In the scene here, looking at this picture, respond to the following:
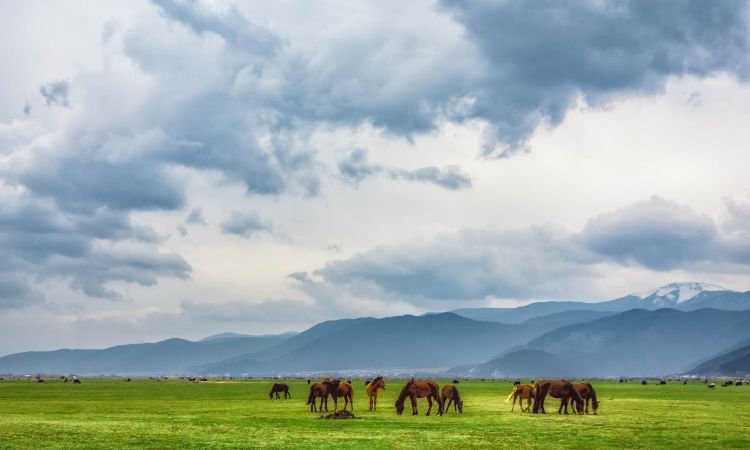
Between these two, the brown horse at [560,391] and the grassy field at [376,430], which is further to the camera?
the brown horse at [560,391]

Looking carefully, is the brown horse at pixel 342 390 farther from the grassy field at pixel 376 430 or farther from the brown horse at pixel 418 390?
the brown horse at pixel 418 390

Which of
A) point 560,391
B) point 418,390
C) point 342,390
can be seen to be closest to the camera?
point 560,391

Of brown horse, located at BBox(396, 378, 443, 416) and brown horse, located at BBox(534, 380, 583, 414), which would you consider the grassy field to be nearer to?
brown horse, located at BBox(534, 380, 583, 414)

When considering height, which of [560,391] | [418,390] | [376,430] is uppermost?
[418,390]

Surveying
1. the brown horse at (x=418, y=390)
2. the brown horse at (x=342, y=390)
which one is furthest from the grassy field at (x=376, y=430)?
the brown horse at (x=342, y=390)

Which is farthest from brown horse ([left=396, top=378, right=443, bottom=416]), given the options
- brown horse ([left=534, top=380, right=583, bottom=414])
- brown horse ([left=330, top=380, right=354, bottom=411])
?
brown horse ([left=534, top=380, right=583, bottom=414])

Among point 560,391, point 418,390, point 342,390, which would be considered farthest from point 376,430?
point 560,391

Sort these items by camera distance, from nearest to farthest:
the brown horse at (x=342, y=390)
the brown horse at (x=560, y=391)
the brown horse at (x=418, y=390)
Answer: the brown horse at (x=560, y=391), the brown horse at (x=418, y=390), the brown horse at (x=342, y=390)

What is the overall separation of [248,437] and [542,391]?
23.8 meters

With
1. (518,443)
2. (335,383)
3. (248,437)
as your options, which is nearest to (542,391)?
(335,383)

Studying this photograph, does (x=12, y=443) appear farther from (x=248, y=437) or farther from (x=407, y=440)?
(x=407, y=440)

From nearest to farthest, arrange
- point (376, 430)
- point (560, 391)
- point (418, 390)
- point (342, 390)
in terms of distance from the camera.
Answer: point (376, 430) → point (560, 391) → point (418, 390) → point (342, 390)

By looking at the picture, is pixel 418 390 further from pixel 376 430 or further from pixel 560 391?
pixel 376 430

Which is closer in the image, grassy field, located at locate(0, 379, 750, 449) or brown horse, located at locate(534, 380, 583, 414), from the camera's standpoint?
grassy field, located at locate(0, 379, 750, 449)
